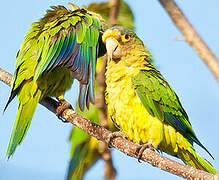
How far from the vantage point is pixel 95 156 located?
4.66m

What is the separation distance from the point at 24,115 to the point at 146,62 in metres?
1.20

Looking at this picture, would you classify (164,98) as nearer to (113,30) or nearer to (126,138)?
(126,138)

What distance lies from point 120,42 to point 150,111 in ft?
2.54

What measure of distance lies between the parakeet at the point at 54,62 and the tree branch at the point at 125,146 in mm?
143

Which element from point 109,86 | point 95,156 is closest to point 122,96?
point 109,86

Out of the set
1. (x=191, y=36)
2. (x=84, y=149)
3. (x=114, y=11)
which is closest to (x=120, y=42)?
(x=114, y=11)

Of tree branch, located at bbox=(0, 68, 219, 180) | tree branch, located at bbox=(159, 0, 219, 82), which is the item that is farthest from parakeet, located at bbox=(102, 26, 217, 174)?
tree branch, located at bbox=(159, 0, 219, 82)

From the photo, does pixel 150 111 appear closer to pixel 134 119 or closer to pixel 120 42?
pixel 134 119

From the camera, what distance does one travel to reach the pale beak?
3527mm

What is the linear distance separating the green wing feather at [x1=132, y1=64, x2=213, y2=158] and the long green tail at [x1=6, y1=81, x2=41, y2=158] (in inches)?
36.2

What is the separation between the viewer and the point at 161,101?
333 centimetres

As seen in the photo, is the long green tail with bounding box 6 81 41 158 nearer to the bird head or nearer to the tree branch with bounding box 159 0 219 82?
the bird head

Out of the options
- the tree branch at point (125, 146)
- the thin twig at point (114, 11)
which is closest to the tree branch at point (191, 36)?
the tree branch at point (125, 146)

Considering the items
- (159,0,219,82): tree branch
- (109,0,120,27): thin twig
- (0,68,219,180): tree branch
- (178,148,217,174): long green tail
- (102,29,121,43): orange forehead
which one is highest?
(109,0,120,27): thin twig
